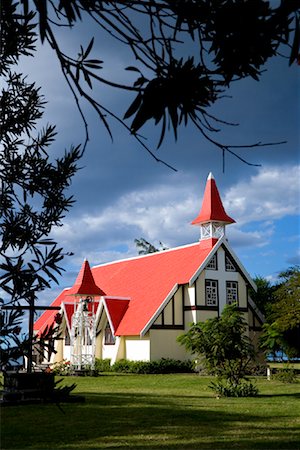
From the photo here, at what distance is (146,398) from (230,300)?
55.6 feet

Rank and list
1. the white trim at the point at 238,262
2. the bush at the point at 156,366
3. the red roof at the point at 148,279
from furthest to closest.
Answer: the white trim at the point at 238,262 < the red roof at the point at 148,279 < the bush at the point at 156,366

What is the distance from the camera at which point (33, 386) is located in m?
14.5

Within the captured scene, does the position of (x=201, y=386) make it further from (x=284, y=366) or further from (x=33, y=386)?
(x=33, y=386)

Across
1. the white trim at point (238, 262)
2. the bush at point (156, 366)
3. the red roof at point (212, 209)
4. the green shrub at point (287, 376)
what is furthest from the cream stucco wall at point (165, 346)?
the green shrub at point (287, 376)

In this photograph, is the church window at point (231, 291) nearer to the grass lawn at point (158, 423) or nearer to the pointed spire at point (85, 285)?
the pointed spire at point (85, 285)

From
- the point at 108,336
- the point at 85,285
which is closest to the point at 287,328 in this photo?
the point at 85,285

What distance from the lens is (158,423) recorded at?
1158 cm

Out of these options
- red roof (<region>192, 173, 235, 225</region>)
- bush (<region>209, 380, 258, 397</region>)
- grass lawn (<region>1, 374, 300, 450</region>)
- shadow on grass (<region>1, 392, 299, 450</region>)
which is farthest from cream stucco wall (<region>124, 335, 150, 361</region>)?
shadow on grass (<region>1, 392, 299, 450</region>)

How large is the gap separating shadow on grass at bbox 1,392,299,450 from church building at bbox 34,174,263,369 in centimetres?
1572

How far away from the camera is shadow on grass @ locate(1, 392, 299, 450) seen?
9266mm

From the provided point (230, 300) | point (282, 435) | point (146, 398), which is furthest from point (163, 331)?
point (282, 435)

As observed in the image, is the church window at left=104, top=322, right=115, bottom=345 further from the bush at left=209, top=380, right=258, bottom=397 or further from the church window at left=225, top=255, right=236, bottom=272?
the bush at left=209, top=380, right=258, bottom=397

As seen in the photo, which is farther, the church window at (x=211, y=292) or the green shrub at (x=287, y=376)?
the church window at (x=211, y=292)

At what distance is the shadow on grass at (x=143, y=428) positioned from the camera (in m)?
9.27
